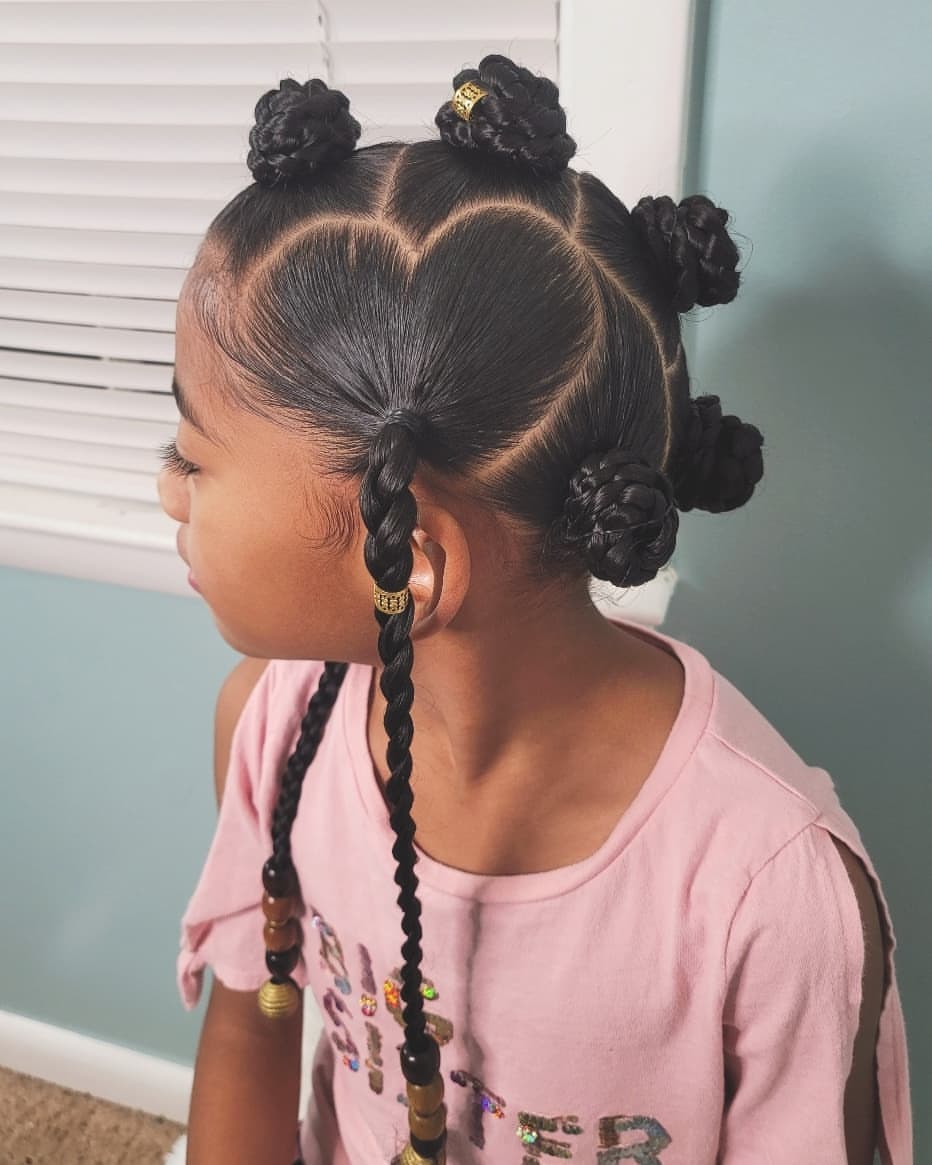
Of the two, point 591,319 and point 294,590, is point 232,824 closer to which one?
point 294,590

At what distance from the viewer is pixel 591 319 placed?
1.62 feet

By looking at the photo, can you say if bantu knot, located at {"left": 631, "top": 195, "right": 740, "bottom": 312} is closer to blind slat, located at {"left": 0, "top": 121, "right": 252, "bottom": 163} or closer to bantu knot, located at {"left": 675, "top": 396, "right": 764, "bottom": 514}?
bantu knot, located at {"left": 675, "top": 396, "right": 764, "bottom": 514}

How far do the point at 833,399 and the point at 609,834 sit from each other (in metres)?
0.33

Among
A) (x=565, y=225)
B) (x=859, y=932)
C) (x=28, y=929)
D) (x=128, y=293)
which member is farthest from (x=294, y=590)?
(x=28, y=929)

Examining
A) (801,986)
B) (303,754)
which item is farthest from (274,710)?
(801,986)

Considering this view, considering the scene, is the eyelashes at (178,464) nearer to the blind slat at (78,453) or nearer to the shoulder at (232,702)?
the shoulder at (232,702)

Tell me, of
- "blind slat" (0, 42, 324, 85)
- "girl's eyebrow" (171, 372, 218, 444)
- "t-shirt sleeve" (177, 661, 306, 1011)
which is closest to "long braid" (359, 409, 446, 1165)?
"girl's eyebrow" (171, 372, 218, 444)

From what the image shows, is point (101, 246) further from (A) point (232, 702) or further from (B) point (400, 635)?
(B) point (400, 635)

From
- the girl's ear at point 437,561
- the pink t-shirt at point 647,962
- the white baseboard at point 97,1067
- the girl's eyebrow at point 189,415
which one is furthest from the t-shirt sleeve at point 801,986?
the white baseboard at point 97,1067

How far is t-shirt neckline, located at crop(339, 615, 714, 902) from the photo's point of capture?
1.99 feet

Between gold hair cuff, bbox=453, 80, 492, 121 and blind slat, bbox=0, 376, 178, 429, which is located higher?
gold hair cuff, bbox=453, 80, 492, 121

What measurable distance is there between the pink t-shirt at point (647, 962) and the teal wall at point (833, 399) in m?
0.14

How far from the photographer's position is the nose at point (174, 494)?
577mm

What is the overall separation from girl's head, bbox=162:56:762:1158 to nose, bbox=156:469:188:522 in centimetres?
3
